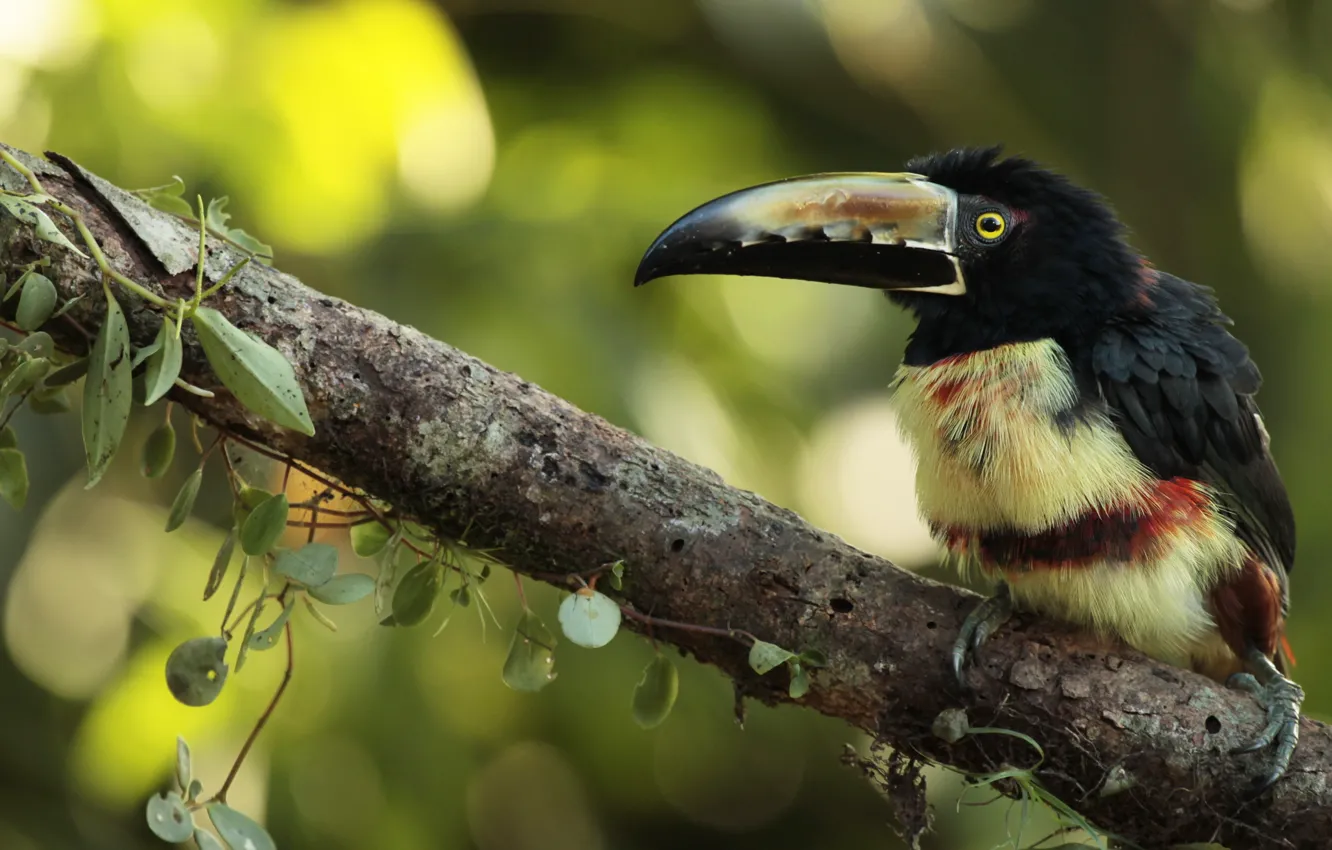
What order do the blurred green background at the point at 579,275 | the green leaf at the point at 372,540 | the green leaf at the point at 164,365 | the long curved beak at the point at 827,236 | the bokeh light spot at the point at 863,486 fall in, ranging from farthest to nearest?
the bokeh light spot at the point at 863,486, the blurred green background at the point at 579,275, the long curved beak at the point at 827,236, the green leaf at the point at 372,540, the green leaf at the point at 164,365

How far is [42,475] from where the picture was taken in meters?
3.67

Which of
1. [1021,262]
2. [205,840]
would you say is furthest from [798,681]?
[1021,262]

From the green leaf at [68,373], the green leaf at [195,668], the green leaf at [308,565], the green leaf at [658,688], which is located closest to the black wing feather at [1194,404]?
the green leaf at [658,688]

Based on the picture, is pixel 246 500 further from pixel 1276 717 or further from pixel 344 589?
pixel 1276 717

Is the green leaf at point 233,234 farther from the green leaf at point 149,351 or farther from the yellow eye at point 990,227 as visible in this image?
the yellow eye at point 990,227

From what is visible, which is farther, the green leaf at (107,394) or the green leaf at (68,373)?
the green leaf at (68,373)

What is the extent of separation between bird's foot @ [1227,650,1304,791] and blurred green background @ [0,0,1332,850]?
105 centimetres

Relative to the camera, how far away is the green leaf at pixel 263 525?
1478 millimetres

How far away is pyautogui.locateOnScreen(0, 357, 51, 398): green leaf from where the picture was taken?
138 cm

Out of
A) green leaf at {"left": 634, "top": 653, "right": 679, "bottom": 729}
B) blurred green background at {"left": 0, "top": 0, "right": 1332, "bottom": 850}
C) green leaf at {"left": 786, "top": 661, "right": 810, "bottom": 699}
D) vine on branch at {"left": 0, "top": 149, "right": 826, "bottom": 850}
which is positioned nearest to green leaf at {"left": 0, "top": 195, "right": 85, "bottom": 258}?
vine on branch at {"left": 0, "top": 149, "right": 826, "bottom": 850}

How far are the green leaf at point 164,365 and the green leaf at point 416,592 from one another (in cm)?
42

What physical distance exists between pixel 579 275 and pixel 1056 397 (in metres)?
1.96

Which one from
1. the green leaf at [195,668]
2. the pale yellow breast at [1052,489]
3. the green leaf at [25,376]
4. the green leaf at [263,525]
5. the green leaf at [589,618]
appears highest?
the pale yellow breast at [1052,489]

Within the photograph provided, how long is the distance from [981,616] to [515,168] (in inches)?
106
